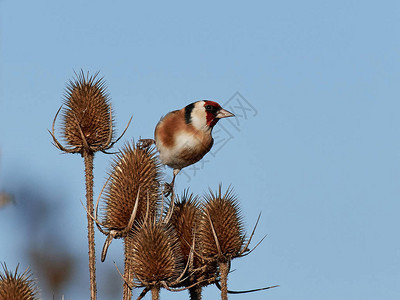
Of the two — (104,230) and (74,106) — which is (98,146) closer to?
(74,106)

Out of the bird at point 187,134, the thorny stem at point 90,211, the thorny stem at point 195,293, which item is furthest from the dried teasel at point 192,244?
A: the bird at point 187,134

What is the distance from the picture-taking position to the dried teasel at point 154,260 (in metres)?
6.93

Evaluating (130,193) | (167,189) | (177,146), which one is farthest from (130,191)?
(177,146)

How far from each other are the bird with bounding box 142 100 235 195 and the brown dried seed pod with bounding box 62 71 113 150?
1.28 meters

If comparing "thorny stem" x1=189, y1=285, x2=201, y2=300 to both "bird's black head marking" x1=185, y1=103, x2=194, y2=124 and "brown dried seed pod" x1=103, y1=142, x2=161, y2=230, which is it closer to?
"brown dried seed pod" x1=103, y1=142, x2=161, y2=230

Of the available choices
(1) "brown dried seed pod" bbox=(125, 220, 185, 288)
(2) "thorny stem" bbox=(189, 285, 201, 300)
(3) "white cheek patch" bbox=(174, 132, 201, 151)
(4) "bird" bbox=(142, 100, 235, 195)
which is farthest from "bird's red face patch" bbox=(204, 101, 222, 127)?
(1) "brown dried seed pod" bbox=(125, 220, 185, 288)

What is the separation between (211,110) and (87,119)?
197cm

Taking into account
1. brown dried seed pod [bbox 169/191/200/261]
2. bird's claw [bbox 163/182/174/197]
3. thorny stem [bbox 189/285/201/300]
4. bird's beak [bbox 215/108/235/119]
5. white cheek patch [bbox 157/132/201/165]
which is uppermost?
bird's beak [bbox 215/108/235/119]

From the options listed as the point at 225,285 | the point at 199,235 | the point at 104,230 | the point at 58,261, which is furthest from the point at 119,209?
the point at 58,261

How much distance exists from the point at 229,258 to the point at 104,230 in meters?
1.19

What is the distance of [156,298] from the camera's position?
22.6 ft

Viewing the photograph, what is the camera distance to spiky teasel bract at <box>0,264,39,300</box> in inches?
255

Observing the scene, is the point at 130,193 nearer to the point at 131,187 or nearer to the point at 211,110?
the point at 131,187

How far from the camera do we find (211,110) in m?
9.75
